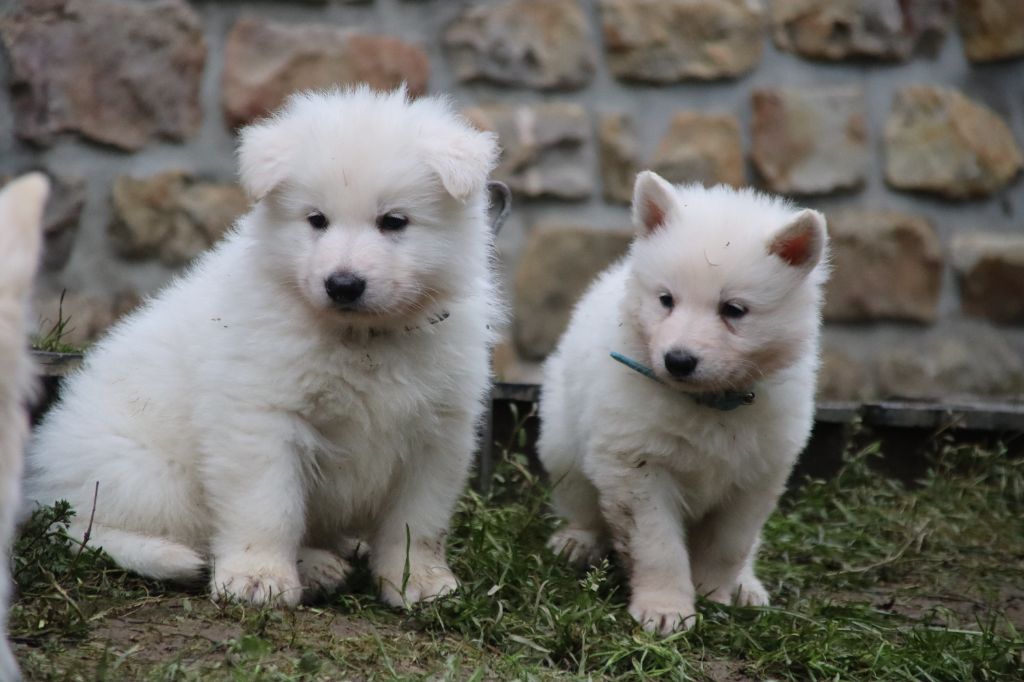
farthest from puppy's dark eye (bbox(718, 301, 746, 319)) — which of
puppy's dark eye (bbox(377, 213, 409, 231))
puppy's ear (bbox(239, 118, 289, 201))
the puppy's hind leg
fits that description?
puppy's ear (bbox(239, 118, 289, 201))

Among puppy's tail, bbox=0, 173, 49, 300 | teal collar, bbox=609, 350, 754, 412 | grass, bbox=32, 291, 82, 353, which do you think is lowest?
grass, bbox=32, 291, 82, 353

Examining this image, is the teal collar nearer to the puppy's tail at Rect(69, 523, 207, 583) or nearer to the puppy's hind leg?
the puppy's hind leg

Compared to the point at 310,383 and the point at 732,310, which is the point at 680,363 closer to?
the point at 732,310

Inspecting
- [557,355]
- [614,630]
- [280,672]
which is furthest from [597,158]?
[280,672]

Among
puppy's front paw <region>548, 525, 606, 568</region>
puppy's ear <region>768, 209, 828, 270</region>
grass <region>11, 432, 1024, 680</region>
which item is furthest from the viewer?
puppy's front paw <region>548, 525, 606, 568</region>

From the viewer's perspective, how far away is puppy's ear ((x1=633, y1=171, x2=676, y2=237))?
157 inches

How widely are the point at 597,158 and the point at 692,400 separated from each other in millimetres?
2386

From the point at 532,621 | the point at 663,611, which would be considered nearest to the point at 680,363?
the point at 663,611

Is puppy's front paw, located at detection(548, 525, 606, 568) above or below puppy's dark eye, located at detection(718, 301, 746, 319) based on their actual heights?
below

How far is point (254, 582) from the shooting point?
3455 mm

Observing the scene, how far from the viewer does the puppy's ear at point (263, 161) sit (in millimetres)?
3555

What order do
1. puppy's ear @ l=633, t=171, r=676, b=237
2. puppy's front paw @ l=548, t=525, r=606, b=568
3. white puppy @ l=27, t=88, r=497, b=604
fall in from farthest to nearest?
puppy's front paw @ l=548, t=525, r=606, b=568, puppy's ear @ l=633, t=171, r=676, b=237, white puppy @ l=27, t=88, r=497, b=604

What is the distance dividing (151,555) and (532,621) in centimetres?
105

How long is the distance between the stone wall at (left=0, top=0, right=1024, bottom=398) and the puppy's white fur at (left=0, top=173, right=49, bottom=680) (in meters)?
3.20
